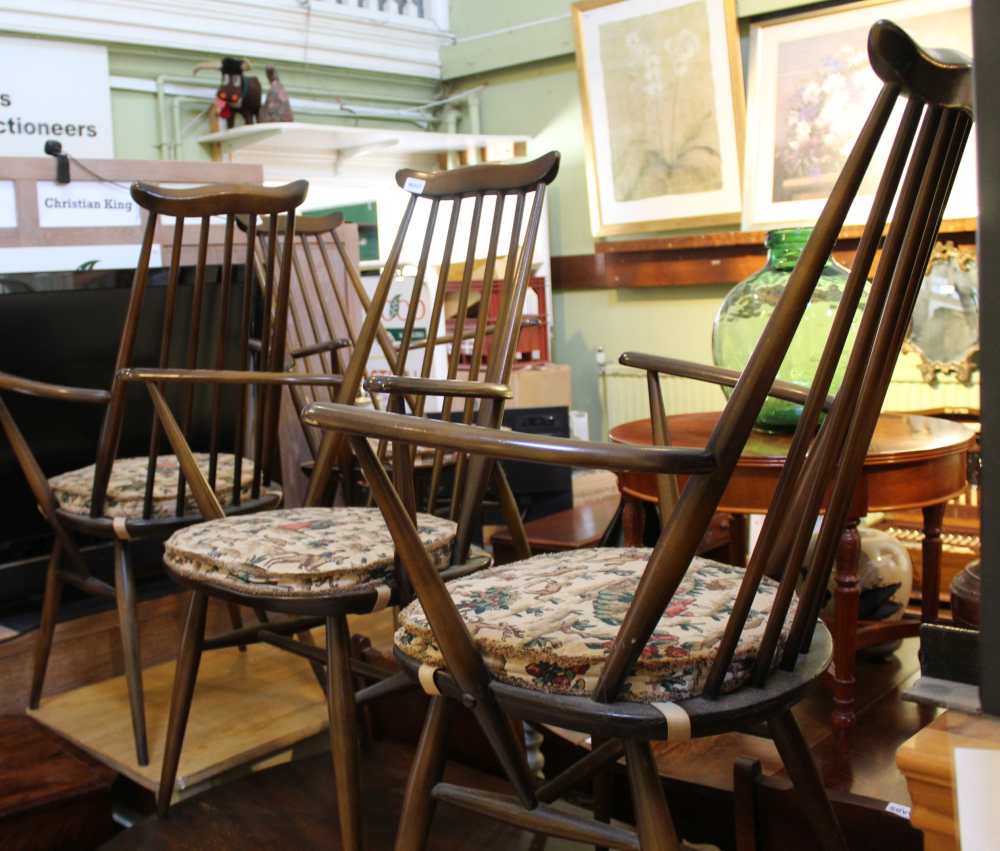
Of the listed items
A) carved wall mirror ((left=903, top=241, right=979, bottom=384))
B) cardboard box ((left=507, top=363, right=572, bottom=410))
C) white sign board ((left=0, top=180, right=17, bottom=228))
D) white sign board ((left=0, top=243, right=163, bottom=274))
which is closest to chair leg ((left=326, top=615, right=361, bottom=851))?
white sign board ((left=0, top=243, right=163, bottom=274))

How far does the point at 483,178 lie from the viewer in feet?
5.90

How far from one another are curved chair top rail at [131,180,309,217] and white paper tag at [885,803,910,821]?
50.1 inches

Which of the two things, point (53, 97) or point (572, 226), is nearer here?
point (53, 97)

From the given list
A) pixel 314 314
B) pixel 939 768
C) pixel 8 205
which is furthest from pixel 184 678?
pixel 314 314

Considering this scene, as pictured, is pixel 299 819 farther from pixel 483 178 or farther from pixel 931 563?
pixel 931 563

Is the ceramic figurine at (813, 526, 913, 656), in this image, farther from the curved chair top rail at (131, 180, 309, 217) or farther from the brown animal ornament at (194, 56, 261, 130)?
the brown animal ornament at (194, 56, 261, 130)

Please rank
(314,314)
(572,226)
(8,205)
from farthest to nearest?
(572,226) < (314,314) < (8,205)

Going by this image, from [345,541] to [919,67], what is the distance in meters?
1.01

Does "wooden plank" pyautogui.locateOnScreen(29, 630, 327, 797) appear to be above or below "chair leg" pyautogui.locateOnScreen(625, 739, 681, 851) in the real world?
below

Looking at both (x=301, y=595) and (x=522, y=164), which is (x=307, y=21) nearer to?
(x=522, y=164)

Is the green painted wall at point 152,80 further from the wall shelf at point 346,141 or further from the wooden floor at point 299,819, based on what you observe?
the wooden floor at point 299,819

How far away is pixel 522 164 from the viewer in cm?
174

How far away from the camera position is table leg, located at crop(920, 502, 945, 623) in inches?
83.4

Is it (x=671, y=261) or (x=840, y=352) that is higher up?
(x=671, y=261)
